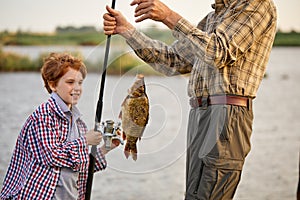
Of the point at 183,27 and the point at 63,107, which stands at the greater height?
the point at 183,27

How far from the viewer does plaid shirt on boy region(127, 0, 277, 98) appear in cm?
223

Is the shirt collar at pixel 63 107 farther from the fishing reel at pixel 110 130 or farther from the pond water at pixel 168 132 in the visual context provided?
the fishing reel at pixel 110 130

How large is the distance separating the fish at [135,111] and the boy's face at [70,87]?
26 centimetres

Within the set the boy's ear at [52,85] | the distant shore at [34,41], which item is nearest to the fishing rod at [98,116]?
the boy's ear at [52,85]

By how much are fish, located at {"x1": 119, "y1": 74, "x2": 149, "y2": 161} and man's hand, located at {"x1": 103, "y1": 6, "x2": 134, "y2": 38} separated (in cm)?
19

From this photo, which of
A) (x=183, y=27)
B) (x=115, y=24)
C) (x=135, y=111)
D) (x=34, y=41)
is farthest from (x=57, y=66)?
(x=34, y=41)

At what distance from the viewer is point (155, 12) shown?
2215 mm

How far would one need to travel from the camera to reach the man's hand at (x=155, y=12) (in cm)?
221

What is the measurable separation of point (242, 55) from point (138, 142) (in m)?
0.47

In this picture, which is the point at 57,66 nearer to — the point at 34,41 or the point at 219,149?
the point at 219,149

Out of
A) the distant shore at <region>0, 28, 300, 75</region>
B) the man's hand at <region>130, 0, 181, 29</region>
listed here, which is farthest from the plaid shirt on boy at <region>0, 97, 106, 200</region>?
the distant shore at <region>0, 28, 300, 75</region>

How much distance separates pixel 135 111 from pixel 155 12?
0.34 m

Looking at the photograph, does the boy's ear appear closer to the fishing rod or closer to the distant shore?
the fishing rod

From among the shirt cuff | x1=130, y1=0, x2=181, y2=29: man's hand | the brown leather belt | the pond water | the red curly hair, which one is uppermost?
x1=130, y1=0, x2=181, y2=29: man's hand
